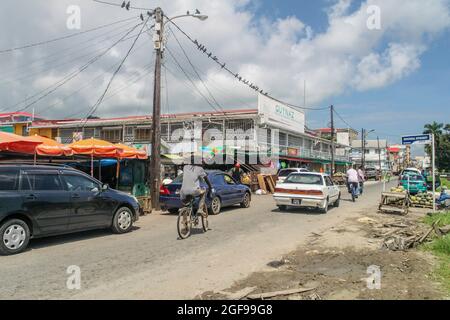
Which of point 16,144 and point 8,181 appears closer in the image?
point 8,181

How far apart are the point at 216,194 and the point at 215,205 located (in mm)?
401

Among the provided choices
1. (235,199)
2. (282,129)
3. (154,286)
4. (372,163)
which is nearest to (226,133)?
(282,129)

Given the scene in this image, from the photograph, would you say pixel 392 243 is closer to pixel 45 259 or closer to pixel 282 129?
pixel 45 259

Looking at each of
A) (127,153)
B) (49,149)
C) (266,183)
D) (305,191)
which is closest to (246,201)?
(305,191)

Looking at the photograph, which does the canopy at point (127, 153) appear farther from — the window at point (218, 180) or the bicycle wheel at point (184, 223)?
the bicycle wheel at point (184, 223)

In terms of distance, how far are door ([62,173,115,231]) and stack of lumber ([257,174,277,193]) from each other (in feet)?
58.5

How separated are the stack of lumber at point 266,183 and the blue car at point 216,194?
1040 centimetres

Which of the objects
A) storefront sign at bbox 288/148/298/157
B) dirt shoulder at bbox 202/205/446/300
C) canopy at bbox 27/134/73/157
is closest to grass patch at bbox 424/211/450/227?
dirt shoulder at bbox 202/205/446/300

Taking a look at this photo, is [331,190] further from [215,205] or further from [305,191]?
[215,205]

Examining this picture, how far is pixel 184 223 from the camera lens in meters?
9.38

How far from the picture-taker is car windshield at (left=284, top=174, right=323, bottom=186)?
14828mm

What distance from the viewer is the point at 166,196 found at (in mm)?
14102

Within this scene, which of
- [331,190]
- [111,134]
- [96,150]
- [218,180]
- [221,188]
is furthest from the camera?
[111,134]
